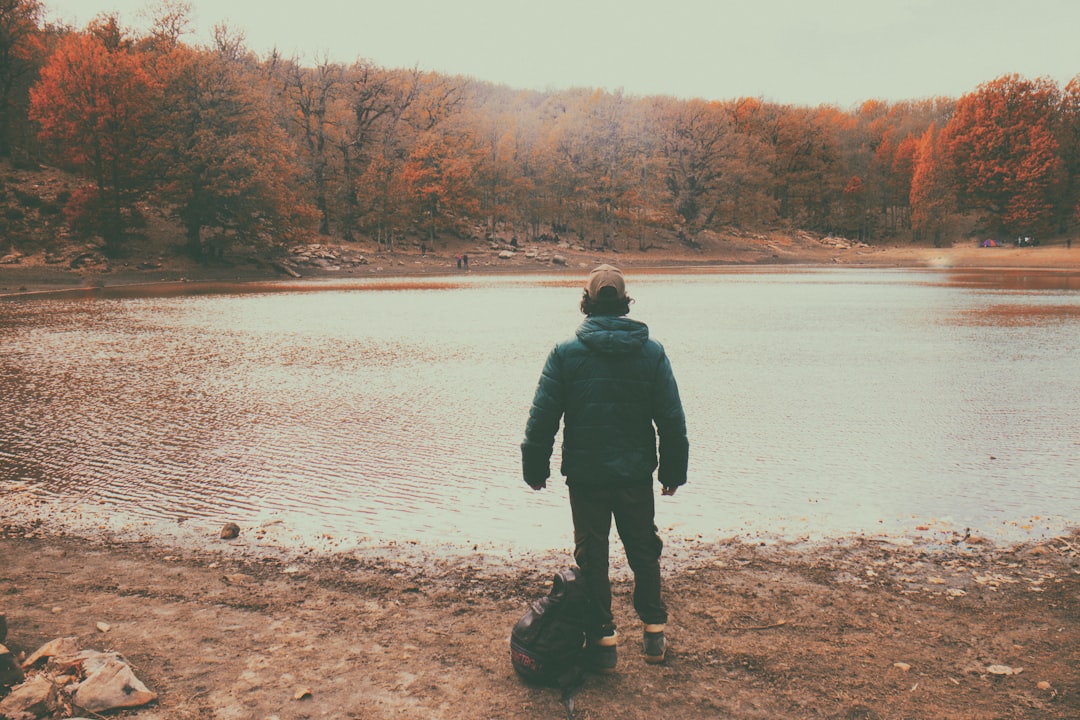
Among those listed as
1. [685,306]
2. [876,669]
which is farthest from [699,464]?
[685,306]

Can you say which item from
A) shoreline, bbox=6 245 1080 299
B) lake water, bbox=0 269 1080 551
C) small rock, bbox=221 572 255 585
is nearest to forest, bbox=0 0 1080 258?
shoreline, bbox=6 245 1080 299

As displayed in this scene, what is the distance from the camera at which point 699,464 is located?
809 cm

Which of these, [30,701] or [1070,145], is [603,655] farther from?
[1070,145]

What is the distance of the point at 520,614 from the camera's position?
178 inches

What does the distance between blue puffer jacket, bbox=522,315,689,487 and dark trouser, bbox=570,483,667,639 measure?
0.08m

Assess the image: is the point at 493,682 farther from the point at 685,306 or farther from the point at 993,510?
the point at 685,306

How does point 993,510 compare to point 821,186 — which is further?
point 821,186

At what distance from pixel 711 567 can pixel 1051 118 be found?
8736 centimetres

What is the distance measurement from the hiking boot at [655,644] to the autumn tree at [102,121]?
47436 millimetres

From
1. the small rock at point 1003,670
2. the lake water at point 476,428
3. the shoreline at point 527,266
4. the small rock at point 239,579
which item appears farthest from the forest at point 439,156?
the small rock at point 1003,670

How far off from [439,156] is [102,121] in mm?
27705

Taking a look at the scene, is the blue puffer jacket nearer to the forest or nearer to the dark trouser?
the dark trouser

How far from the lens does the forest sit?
148 ft

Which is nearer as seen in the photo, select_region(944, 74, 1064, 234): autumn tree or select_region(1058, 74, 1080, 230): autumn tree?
select_region(944, 74, 1064, 234): autumn tree
